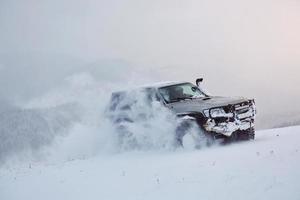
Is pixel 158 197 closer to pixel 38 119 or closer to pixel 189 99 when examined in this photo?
pixel 189 99

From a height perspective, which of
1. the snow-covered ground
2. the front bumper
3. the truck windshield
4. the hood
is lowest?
the snow-covered ground

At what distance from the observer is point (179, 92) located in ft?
46.8

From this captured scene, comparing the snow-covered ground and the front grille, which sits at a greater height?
the front grille

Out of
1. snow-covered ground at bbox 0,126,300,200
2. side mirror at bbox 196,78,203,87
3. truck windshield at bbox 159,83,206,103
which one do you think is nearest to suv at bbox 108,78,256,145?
truck windshield at bbox 159,83,206,103

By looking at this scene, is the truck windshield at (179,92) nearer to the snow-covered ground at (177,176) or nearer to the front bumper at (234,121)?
the front bumper at (234,121)

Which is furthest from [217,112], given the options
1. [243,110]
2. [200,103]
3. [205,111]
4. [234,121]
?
[243,110]

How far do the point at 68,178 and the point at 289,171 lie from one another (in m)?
4.36

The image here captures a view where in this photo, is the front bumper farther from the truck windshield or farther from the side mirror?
the side mirror

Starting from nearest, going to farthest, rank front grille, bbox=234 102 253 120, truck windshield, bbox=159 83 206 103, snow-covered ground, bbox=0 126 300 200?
snow-covered ground, bbox=0 126 300 200, front grille, bbox=234 102 253 120, truck windshield, bbox=159 83 206 103

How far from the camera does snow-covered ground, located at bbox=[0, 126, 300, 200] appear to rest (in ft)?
25.5

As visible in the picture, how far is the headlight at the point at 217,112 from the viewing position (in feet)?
41.0

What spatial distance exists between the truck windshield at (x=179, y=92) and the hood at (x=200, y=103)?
1.14 ft

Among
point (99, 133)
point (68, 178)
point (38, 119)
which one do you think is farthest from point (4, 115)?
point (68, 178)

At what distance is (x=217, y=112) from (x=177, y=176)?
3.66m
